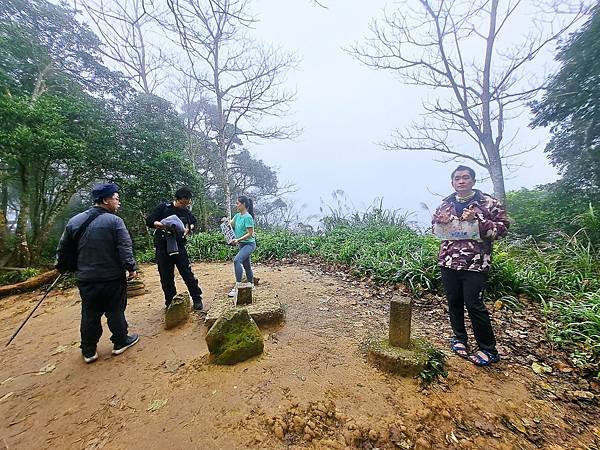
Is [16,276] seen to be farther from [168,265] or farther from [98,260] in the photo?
[98,260]

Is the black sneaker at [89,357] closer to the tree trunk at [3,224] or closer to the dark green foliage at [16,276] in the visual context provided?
the dark green foliage at [16,276]

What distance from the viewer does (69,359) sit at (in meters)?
2.59

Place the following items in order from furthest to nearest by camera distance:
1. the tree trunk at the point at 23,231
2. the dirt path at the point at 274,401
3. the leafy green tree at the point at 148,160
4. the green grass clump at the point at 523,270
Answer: the leafy green tree at the point at 148,160, the tree trunk at the point at 23,231, the green grass clump at the point at 523,270, the dirt path at the point at 274,401

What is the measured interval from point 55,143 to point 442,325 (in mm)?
8293

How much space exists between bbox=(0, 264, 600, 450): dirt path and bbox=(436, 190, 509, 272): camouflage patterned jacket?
909 millimetres

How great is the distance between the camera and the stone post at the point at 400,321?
85.0 inches

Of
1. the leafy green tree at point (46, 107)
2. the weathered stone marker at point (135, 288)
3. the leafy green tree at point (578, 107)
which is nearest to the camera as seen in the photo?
the weathered stone marker at point (135, 288)

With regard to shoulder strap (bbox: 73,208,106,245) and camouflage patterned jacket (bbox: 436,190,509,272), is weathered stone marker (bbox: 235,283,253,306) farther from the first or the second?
camouflage patterned jacket (bbox: 436,190,509,272)

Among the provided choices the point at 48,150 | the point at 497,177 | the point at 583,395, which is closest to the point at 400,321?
the point at 583,395

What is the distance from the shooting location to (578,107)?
5859 mm

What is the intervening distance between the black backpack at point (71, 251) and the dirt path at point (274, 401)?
39.2 inches

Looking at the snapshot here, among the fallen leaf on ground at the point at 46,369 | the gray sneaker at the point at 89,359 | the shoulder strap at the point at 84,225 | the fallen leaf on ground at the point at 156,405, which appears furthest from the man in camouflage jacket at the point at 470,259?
the fallen leaf on ground at the point at 46,369

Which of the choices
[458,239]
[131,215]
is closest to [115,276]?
[458,239]

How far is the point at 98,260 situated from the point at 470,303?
3.46m
